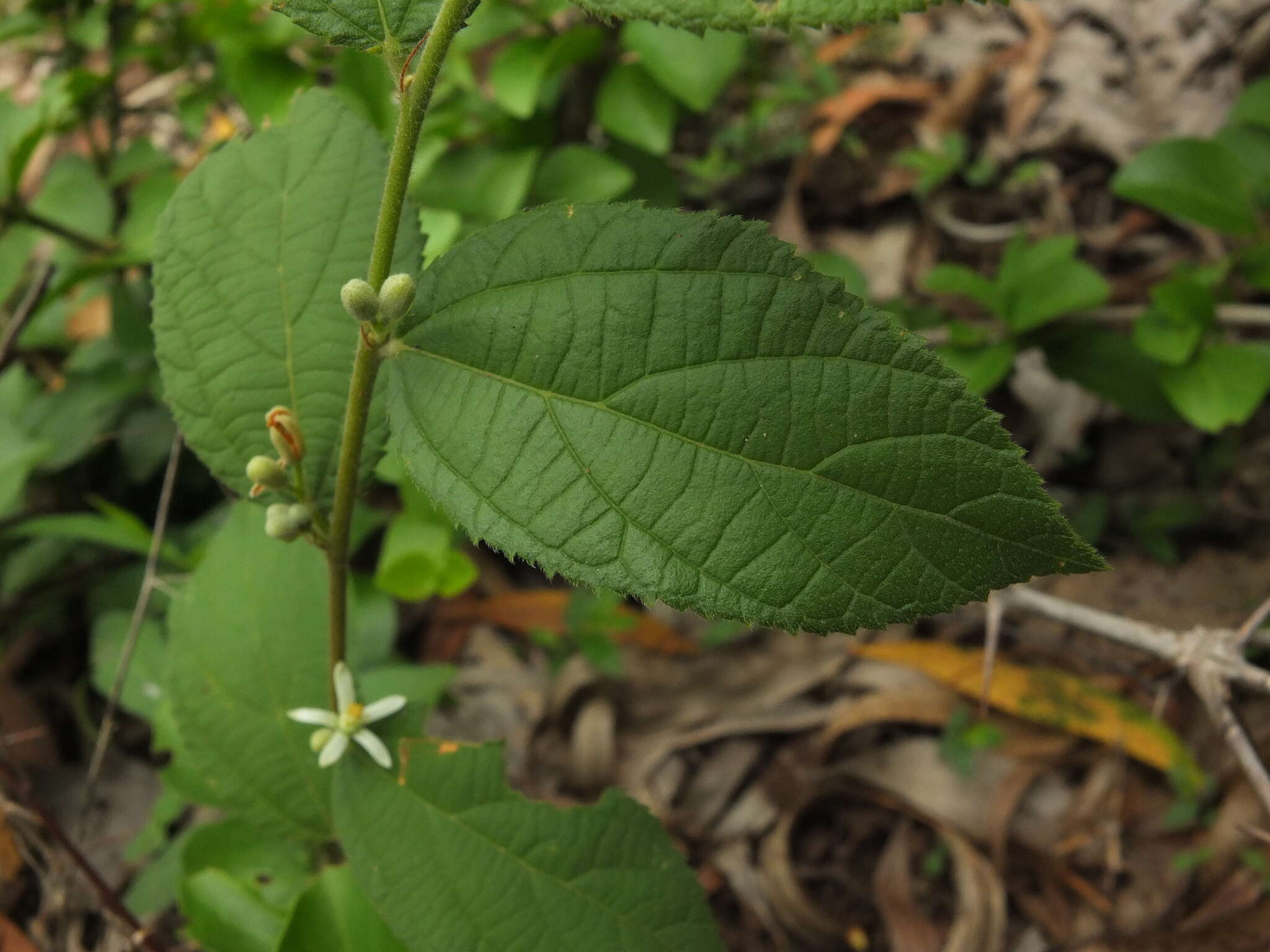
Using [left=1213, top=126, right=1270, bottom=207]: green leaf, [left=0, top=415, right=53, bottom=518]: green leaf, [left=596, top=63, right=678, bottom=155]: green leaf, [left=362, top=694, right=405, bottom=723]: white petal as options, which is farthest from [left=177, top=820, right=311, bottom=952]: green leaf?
[left=1213, top=126, right=1270, bottom=207]: green leaf

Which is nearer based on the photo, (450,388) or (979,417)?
(979,417)

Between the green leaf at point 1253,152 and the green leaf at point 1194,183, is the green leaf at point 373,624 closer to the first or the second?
the green leaf at point 1194,183

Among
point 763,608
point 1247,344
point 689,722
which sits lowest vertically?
point 689,722

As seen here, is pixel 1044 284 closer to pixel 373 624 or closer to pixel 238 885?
pixel 373 624

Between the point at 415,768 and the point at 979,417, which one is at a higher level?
the point at 979,417

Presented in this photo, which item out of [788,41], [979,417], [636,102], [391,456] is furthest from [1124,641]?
[788,41]

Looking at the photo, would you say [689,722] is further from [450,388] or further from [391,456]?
[450,388]

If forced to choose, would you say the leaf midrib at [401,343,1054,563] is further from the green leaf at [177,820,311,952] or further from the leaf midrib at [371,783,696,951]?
the green leaf at [177,820,311,952]

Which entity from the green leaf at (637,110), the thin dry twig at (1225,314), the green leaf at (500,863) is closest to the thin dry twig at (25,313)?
the green leaf at (637,110)

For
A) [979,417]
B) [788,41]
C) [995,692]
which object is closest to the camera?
[979,417]
